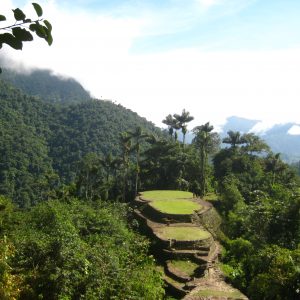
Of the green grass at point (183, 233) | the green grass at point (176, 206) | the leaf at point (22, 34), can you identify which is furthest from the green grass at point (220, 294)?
the leaf at point (22, 34)

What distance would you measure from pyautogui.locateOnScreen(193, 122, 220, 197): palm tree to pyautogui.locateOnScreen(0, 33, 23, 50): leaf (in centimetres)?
2856

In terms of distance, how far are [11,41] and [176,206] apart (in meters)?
20.5

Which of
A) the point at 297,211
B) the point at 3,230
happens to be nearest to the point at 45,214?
the point at 3,230

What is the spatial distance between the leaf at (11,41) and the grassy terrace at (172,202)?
18863 mm

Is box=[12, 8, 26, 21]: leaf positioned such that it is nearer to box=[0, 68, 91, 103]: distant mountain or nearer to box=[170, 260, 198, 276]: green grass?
box=[170, 260, 198, 276]: green grass

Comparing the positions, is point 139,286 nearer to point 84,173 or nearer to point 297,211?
point 297,211

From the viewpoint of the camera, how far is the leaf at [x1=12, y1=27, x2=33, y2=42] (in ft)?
6.84

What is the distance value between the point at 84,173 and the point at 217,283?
1156 inches

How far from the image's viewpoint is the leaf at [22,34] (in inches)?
82.1

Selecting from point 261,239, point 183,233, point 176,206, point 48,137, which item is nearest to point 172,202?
point 176,206

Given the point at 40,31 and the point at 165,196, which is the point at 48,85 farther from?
the point at 40,31

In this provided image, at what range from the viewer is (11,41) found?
213 centimetres

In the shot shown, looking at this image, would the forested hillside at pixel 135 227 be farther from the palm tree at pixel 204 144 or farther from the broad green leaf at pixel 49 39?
the broad green leaf at pixel 49 39

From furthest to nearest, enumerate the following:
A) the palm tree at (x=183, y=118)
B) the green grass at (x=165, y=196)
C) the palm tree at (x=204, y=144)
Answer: the palm tree at (x=183, y=118) < the palm tree at (x=204, y=144) < the green grass at (x=165, y=196)
